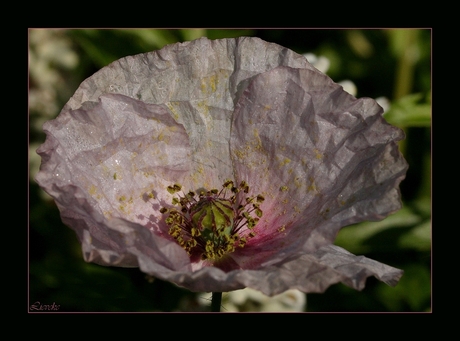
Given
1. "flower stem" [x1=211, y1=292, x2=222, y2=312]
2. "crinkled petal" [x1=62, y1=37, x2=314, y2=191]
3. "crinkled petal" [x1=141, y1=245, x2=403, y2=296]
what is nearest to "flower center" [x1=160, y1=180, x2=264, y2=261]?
"crinkled petal" [x1=62, y1=37, x2=314, y2=191]

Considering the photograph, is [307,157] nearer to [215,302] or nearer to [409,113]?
[215,302]

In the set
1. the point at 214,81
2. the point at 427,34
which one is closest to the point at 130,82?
the point at 214,81

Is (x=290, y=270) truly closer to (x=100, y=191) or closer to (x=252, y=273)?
(x=252, y=273)

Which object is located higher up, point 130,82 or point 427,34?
point 427,34

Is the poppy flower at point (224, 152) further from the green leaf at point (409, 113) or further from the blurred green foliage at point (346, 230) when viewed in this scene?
the green leaf at point (409, 113)

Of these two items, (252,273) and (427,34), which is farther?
(427,34)
